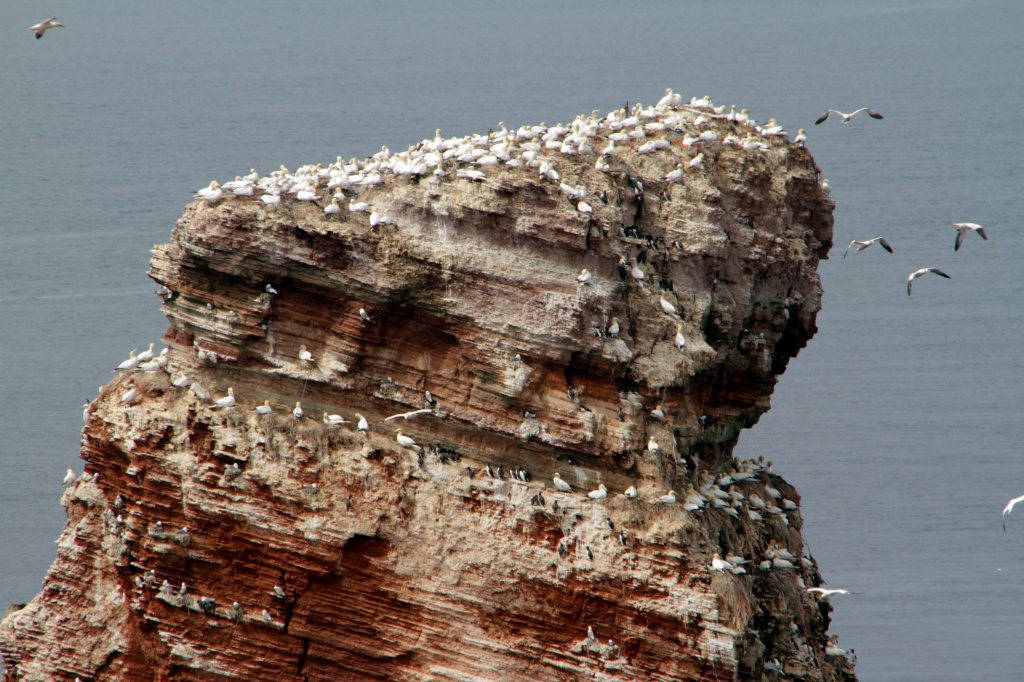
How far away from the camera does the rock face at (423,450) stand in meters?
35.8

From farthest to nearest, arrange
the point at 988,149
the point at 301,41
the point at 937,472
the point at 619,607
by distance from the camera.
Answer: the point at 301,41, the point at 988,149, the point at 937,472, the point at 619,607

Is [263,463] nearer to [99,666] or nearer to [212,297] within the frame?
[212,297]

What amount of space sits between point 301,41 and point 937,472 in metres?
84.0

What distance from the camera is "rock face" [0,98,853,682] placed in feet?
118

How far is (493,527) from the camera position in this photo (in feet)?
118

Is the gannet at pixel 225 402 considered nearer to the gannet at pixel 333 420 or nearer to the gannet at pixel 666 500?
→ the gannet at pixel 333 420

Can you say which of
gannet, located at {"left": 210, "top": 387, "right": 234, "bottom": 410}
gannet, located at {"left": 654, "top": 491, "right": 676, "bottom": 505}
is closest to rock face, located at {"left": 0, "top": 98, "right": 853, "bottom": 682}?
gannet, located at {"left": 654, "top": 491, "right": 676, "bottom": 505}

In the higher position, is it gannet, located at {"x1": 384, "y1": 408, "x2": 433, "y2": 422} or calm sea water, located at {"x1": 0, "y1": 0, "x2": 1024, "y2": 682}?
calm sea water, located at {"x1": 0, "y1": 0, "x2": 1024, "y2": 682}

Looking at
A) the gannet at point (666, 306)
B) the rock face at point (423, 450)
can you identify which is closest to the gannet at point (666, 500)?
the rock face at point (423, 450)

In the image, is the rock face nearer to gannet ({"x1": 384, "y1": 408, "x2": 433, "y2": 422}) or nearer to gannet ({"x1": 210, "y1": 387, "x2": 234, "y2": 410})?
gannet ({"x1": 384, "y1": 408, "x2": 433, "y2": 422})

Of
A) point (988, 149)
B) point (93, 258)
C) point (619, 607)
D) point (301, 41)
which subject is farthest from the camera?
point (301, 41)

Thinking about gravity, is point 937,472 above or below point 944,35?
below

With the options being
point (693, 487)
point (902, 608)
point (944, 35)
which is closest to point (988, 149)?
point (944, 35)

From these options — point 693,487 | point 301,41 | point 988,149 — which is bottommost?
point 693,487
